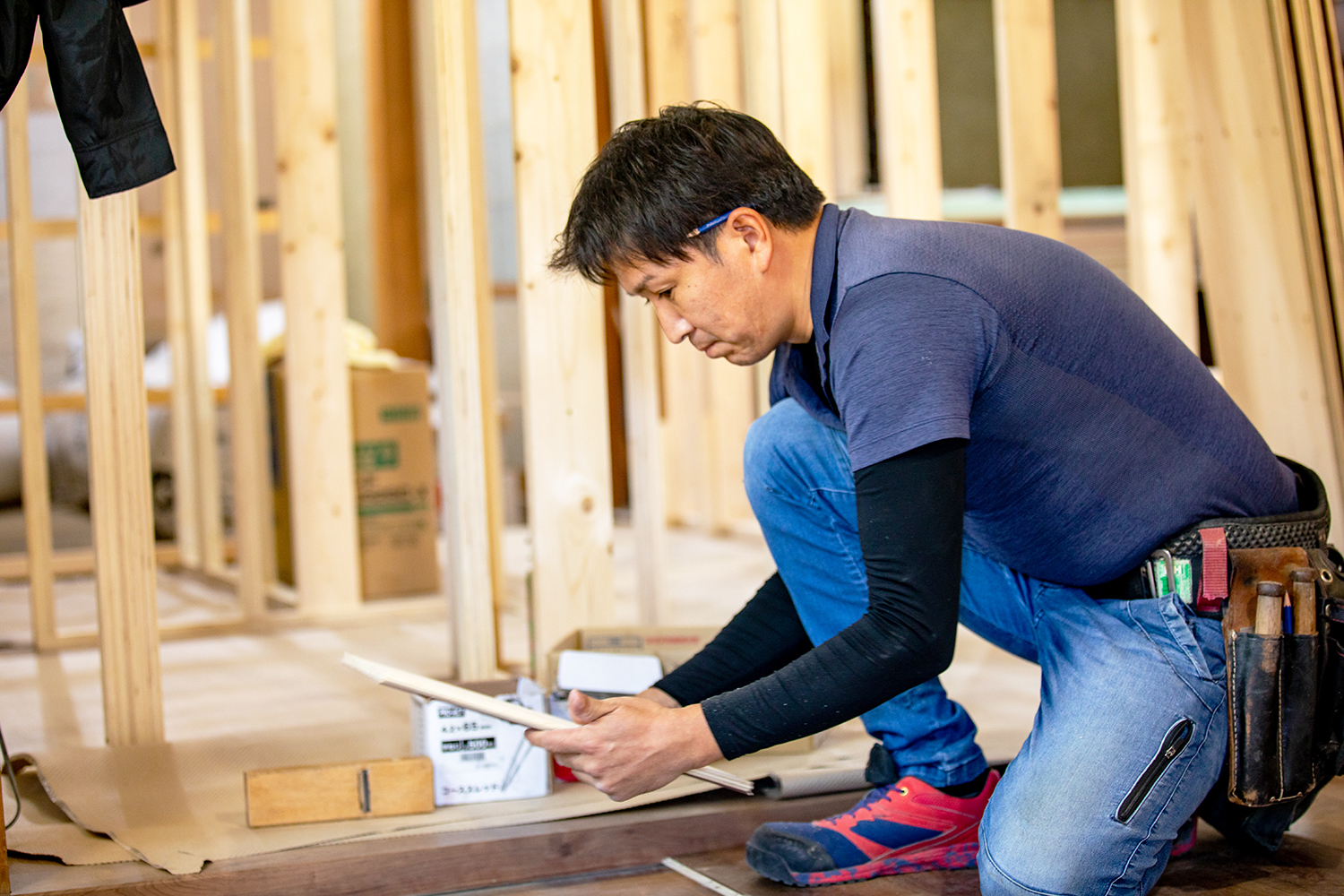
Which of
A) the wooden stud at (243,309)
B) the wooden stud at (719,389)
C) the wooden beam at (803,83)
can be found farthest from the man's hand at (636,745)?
the wooden stud at (719,389)

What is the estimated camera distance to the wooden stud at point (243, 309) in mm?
3248

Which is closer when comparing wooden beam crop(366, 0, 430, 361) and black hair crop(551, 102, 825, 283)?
black hair crop(551, 102, 825, 283)

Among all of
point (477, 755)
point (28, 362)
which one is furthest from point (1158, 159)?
point (28, 362)

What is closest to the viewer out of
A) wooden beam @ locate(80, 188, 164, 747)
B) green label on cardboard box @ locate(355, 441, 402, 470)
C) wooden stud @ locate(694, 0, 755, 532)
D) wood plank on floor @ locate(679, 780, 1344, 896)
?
wood plank on floor @ locate(679, 780, 1344, 896)

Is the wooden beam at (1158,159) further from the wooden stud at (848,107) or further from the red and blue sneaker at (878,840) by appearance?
the wooden stud at (848,107)

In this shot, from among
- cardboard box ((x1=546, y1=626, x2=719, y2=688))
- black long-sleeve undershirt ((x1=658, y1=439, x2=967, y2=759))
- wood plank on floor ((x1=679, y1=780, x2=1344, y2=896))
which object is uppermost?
black long-sleeve undershirt ((x1=658, y1=439, x2=967, y2=759))

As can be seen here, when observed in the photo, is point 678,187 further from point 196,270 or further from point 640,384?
point 196,270

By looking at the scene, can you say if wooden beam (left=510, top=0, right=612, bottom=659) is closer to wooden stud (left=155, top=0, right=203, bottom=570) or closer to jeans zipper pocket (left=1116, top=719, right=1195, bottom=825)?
jeans zipper pocket (left=1116, top=719, right=1195, bottom=825)

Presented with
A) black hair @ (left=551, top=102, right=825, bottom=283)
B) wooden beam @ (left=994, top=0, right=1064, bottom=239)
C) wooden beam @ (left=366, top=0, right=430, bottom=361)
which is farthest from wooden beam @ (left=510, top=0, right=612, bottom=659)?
wooden beam @ (left=366, top=0, right=430, bottom=361)

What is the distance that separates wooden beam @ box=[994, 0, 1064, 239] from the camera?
8.42ft

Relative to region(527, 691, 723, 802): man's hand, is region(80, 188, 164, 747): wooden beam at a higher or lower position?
higher

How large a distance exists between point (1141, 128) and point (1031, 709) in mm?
1238

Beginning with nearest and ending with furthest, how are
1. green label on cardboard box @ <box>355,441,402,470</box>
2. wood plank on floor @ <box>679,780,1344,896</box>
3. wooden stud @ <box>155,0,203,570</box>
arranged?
wood plank on floor @ <box>679,780,1344,896</box> → green label on cardboard box @ <box>355,441,402,470</box> → wooden stud @ <box>155,0,203,570</box>

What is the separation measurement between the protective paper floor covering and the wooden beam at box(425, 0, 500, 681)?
0.26m
